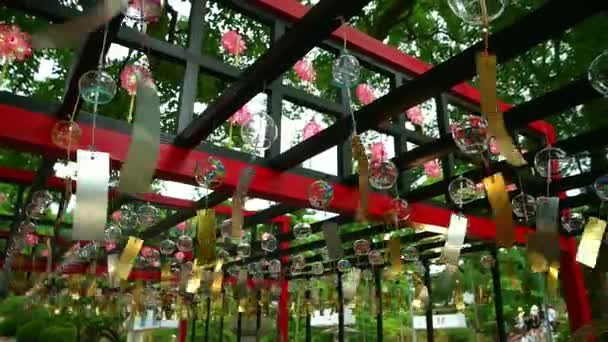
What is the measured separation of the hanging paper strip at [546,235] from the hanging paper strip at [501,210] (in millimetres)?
547

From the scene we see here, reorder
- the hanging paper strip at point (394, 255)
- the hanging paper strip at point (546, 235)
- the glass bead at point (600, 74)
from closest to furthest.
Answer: the glass bead at point (600, 74), the hanging paper strip at point (546, 235), the hanging paper strip at point (394, 255)

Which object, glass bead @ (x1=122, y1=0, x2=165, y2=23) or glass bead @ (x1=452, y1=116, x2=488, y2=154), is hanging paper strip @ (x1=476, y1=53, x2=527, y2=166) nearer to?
glass bead @ (x1=452, y1=116, x2=488, y2=154)

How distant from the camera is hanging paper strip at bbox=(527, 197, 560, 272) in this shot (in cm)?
248

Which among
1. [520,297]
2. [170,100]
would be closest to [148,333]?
[520,297]

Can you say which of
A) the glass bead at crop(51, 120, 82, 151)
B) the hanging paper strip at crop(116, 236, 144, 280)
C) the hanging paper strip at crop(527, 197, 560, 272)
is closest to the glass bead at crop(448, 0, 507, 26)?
the hanging paper strip at crop(527, 197, 560, 272)

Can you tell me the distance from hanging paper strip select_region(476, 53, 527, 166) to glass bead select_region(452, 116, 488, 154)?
1.84 ft

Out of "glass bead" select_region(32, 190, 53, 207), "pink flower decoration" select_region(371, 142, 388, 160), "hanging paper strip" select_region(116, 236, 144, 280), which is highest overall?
"pink flower decoration" select_region(371, 142, 388, 160)

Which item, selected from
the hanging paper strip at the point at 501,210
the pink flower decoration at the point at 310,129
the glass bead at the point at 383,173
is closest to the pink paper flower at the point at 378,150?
the pink flower decoration at the point at 310,129

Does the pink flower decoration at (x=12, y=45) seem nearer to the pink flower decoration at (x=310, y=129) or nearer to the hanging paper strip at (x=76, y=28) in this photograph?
the hanging paper strip at (x=76, y=28)

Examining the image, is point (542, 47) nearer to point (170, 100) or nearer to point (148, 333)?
point (170, 100)

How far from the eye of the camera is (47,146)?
246cm

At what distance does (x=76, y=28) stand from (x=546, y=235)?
94.3 inches

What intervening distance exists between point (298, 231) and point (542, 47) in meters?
3.09

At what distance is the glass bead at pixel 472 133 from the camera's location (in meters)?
1.98
